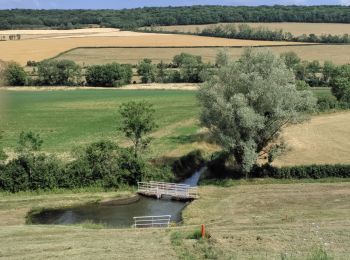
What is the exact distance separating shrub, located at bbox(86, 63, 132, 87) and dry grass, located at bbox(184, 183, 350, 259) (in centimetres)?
8546

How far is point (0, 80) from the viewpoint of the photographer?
6.63 m

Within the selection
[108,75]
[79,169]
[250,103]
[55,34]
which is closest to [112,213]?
[79,169]

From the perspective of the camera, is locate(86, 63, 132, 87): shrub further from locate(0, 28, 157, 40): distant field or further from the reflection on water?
the reflection on water

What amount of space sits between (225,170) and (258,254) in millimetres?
26220

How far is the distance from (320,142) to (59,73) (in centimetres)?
8085

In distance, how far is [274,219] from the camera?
109 feet

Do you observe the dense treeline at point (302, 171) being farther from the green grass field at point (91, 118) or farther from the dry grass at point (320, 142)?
the green grass field at point (91, 118)

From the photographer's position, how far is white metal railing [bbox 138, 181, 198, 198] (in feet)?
139

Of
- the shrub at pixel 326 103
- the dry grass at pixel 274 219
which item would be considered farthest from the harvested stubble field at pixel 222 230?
the shrub at pixel 326 103

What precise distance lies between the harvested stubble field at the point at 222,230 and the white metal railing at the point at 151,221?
61.5 inches

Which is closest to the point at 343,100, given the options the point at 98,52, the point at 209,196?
the point at 209,196

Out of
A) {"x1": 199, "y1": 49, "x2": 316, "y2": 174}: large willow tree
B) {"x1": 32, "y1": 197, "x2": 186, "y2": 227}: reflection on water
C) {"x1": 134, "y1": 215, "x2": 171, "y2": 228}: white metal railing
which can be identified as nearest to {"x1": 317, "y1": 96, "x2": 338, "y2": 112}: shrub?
{"x1": 199, "y1": 49, "x2": 316, "y2": 174}: large willow tree

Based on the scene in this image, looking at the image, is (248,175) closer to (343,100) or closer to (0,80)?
(0,80)

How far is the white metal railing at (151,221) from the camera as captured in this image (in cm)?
3556
